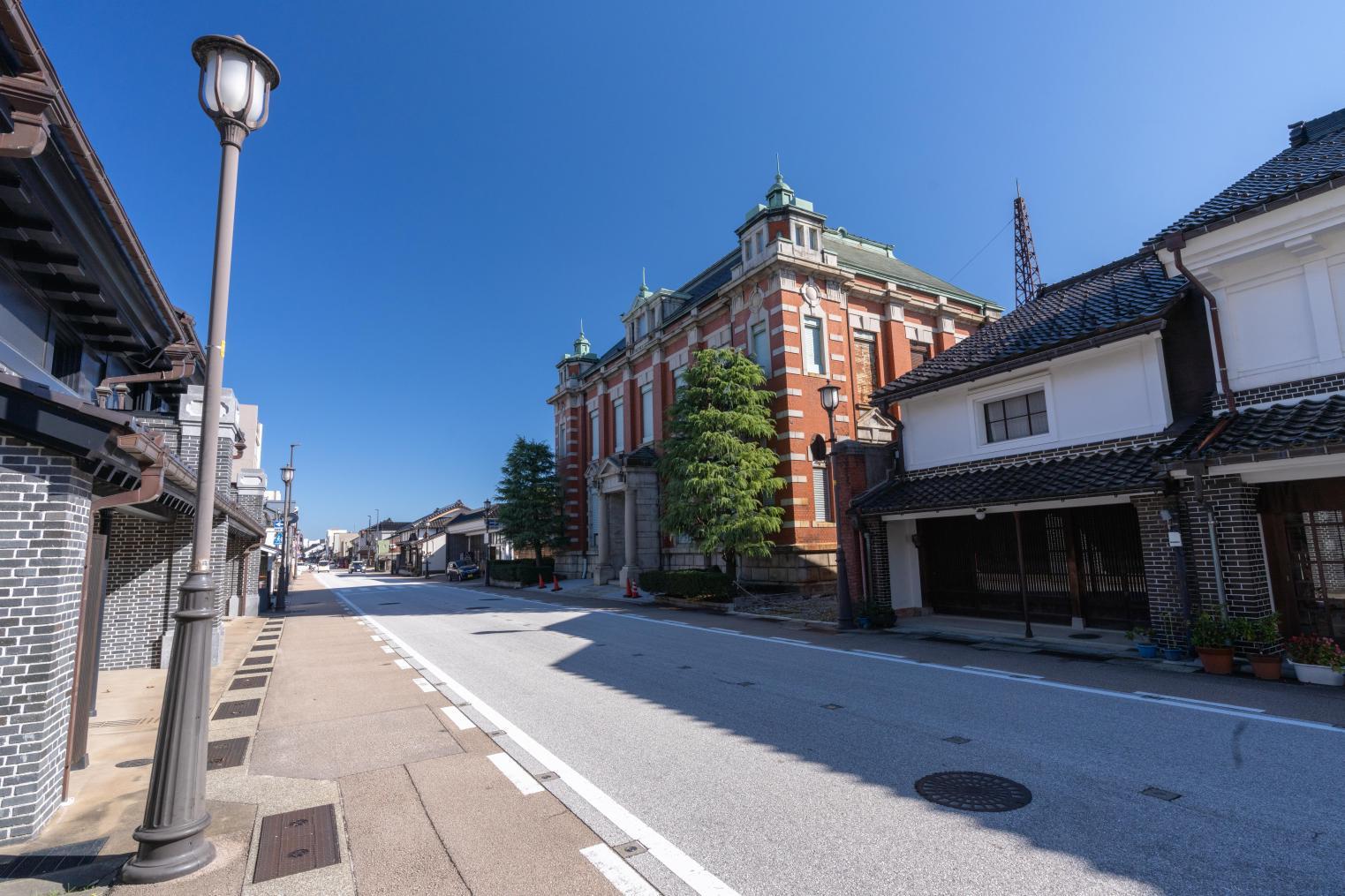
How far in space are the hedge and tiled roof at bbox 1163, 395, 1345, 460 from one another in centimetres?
1473

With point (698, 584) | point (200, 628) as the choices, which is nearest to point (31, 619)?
point (200, 628)

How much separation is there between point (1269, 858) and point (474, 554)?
66.5 metres

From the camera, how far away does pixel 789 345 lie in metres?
26.5

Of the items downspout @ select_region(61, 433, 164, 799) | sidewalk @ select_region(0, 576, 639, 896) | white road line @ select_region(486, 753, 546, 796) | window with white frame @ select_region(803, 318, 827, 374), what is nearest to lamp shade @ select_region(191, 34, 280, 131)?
downspout @ select_region(61, 433, 164, 799)

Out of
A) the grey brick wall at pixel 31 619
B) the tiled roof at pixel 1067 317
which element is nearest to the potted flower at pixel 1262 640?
the tiled roof at pixel 1067 317

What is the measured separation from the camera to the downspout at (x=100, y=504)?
5484 millimetres

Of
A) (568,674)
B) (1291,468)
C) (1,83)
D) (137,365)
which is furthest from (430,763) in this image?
(1291,468)

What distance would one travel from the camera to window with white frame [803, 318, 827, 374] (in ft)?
89.1

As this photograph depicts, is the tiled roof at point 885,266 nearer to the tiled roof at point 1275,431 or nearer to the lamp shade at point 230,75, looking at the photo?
the tiled roof at point 1275,431

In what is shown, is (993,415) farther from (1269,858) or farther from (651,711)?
(1269,858)

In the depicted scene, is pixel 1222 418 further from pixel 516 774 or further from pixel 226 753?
pixel 226 753

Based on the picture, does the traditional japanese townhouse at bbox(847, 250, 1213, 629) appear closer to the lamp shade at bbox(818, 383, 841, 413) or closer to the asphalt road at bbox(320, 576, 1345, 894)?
the lamp shade at bbox(818, 383, 841, 413)

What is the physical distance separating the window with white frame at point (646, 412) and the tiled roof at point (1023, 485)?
65.6 ft

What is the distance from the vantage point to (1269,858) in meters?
4.10
